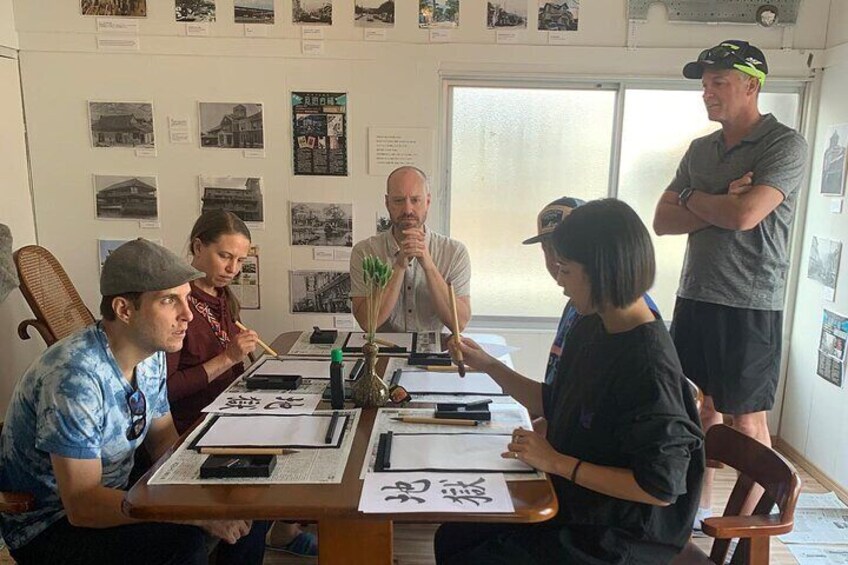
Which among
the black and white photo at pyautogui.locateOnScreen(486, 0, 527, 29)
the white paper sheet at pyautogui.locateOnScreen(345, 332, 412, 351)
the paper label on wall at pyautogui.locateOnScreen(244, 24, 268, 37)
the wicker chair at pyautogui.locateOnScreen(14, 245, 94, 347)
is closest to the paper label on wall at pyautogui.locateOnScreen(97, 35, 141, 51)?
the paper label on wall at pyautogui.locateOnScreen(244, 24, 268, 37)

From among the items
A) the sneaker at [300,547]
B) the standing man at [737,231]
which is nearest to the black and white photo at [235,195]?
the sneaker at [300,547]

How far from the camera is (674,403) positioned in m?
1.15

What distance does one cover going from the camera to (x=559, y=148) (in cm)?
311

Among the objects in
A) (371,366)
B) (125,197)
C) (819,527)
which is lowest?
(819,527)

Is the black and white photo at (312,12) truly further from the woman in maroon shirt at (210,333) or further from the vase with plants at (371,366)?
the vase with plants at (371,366)

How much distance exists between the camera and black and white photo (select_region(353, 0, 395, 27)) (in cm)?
288

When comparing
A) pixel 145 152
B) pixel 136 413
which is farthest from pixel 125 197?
pixel 136 413

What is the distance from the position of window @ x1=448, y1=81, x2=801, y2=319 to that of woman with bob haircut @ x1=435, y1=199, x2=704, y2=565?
190cm

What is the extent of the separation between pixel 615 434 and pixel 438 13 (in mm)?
2307

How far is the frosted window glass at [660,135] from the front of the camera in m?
3.05

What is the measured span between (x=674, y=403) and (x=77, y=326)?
102 inches

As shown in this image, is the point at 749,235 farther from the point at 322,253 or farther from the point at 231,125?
the point at 231,125

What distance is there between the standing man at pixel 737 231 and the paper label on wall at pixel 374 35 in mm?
1427

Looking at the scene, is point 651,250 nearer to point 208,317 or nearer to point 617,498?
point 617,498
